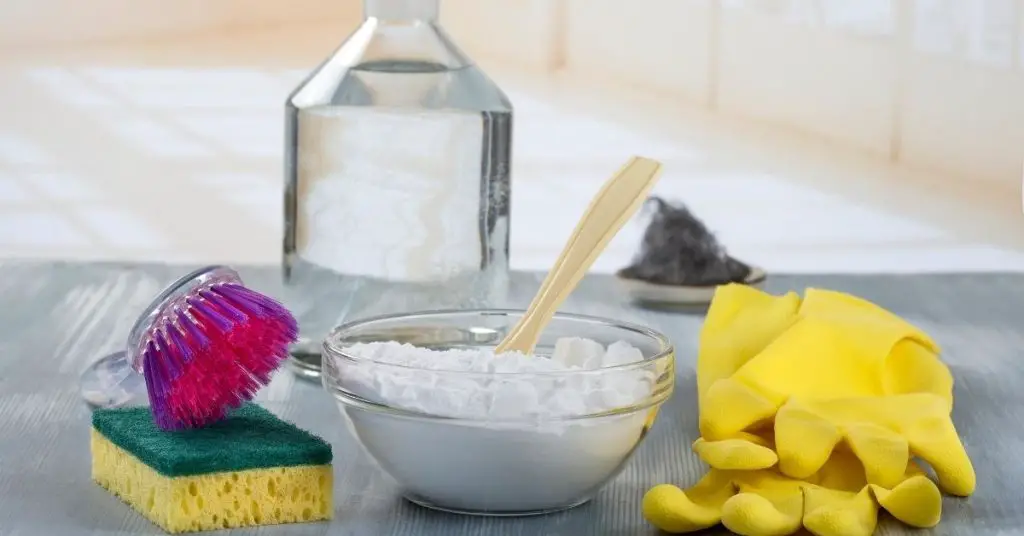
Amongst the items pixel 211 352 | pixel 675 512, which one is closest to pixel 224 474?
pixel 211 352

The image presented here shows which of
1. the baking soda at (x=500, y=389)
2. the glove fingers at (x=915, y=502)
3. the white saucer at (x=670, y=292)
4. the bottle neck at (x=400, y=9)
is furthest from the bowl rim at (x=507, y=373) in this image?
the white saucer at (x=670, y=292)

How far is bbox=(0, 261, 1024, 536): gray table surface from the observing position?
569mm

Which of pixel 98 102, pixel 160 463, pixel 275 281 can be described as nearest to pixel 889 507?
pixel 160 463

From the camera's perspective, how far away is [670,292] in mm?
1050

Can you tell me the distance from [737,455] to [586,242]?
0.42ft

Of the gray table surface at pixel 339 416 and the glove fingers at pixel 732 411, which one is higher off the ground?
the glove fingers at pixel 732 411

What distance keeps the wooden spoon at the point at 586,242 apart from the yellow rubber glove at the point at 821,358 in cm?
9

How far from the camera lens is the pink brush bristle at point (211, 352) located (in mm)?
567

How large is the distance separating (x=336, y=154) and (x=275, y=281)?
32 centimetres

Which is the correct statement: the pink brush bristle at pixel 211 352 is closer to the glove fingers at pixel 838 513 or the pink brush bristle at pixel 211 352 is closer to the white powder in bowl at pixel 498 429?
the white powder in bowl at pixel 498 429

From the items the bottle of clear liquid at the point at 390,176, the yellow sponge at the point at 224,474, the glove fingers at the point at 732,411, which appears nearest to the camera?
the yellow sponge at the point at 224,474

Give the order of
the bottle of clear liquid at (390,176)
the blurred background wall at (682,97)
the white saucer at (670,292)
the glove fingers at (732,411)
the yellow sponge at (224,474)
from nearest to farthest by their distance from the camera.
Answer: the yellow sponge at (224,474)
the glove fingers at (732,411)
the bottle of clear liquid at (390,176)
the white saucer at (670,292)
the blurred background wall at (682,97)

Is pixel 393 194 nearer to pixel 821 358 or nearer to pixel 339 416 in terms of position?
pixel 339 416

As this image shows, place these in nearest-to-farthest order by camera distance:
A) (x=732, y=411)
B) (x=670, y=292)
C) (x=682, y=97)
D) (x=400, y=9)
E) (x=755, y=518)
A: (x=755, y=518) < (x=732, y=411) < (x=400, y=9) < (x=670, y=292) < (x=682, y=97)
